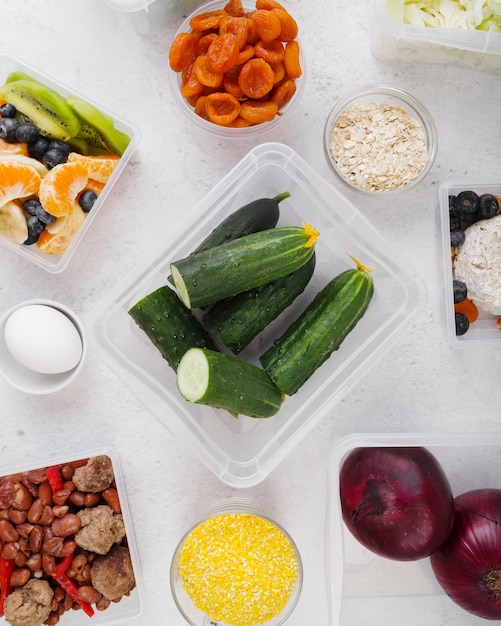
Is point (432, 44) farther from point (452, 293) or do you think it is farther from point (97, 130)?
point (97, 130)

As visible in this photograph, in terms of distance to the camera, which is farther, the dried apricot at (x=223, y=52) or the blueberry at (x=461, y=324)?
the blueberry at (x=461, y=324)

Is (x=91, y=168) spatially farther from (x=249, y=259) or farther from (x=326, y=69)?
(x=326, y=69)

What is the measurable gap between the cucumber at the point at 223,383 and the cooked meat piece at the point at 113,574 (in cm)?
35

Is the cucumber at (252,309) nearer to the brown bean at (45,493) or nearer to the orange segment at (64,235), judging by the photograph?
the orange segment at (64,235)

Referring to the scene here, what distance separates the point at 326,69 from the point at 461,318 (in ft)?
1.72

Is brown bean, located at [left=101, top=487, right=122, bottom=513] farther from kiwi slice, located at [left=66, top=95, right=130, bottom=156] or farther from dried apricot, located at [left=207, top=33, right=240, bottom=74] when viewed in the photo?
dried apricot, located at [left=207, top=33, right=240, bottom=74]

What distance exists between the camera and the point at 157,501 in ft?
4.34

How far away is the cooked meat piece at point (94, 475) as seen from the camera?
4.08 feet

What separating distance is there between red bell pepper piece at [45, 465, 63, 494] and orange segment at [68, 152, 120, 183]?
A: 1.70 ft

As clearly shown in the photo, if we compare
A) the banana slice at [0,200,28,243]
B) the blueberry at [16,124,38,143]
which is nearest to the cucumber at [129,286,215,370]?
the banana slice at [0,200,28,243]

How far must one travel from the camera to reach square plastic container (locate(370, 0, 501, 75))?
3.83 feet

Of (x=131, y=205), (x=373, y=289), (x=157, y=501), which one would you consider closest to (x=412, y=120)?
(x=373, y=289)

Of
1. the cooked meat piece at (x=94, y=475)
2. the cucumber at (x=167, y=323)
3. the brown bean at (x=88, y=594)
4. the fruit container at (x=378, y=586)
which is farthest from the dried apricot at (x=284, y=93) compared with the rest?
the brown bean at (x=88, y=594)

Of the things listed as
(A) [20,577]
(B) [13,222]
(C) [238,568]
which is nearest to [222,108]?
(B) [13,222]
